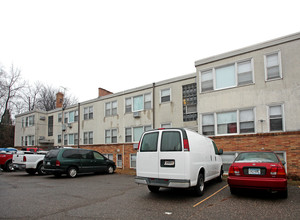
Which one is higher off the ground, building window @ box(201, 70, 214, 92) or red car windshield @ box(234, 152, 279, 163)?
building window @ box(201, 70, 214, 92)

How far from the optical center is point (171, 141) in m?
7.10

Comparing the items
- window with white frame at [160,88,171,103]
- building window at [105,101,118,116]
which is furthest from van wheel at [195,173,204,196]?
building window at [105,101,118,116]

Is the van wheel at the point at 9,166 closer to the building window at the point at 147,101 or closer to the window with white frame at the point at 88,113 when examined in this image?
the window with white frame at the point at 88,113

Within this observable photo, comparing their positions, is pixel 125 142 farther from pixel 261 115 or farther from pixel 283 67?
pixel 283 67

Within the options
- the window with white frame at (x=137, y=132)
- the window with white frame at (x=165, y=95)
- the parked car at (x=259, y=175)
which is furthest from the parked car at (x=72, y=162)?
the parked car at (x=259, y=175)

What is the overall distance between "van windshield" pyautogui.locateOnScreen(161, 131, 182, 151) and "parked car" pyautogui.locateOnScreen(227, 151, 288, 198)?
74.8 inches

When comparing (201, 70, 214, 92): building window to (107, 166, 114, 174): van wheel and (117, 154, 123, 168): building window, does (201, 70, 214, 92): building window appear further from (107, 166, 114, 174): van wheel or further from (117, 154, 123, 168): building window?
(117, 154, 123, 168): building window

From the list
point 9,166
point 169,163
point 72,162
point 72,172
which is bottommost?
point 9,166

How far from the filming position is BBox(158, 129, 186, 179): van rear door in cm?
671

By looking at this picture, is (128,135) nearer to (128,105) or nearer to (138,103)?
(128,105)

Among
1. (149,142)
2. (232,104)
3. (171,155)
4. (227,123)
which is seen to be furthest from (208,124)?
(171,155)

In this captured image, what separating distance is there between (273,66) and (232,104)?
2853 millimetres

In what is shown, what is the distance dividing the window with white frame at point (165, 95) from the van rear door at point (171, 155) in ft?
34.2

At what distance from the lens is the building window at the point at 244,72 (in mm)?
12789
